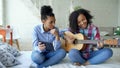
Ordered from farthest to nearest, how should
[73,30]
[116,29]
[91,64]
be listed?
[116,29], [73,30], [91,64]

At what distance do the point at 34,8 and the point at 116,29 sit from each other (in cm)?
160

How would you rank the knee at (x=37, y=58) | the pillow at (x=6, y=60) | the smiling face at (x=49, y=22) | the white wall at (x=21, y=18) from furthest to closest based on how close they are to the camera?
the white wall at (x=21, y=18) < the smiling face at (x=49, y=22) < the knee at (x=37, y=58) < the pillow at (x=6, y=60)

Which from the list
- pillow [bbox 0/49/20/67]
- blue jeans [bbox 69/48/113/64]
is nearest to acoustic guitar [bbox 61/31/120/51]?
blue jeans [bbox 69/48/113/64]

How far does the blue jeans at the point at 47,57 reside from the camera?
1.86m

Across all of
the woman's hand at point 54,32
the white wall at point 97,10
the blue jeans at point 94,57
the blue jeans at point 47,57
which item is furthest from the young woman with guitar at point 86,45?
the white wall at point 97,10

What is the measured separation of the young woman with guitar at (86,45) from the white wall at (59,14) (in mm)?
2002

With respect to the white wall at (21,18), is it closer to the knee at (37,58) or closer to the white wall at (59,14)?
the white wall at (59,14)

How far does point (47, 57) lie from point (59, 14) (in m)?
2.25

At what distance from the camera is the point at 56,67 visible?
1773 mm

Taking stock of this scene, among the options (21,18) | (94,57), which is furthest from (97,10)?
(94,57)

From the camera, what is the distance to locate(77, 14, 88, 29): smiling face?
2041 millimetres

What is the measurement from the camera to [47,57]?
1978mm

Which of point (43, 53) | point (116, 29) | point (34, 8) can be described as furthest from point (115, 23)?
point (43, 53)

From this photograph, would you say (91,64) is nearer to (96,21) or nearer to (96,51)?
(96,51)
